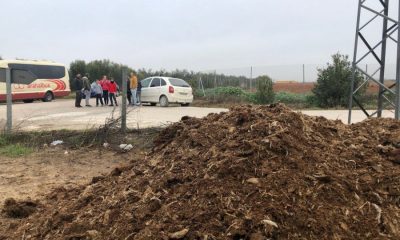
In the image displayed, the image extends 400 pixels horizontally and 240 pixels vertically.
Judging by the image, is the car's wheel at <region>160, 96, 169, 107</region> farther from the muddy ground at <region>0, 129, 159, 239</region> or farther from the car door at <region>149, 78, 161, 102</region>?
the muddy ground at <region>0, 129, 159, 239</region>

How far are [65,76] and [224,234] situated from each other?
102 feet

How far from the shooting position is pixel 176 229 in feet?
10.7

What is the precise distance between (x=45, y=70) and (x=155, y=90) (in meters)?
12.0

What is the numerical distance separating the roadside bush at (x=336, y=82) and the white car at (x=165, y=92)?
652 cm

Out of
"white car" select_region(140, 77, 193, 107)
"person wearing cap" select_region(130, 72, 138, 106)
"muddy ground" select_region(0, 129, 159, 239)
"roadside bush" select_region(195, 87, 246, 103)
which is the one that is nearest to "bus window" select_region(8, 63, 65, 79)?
"roadside bush" select_region(195, 87, 246, 103)

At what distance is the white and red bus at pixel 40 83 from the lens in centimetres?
2884

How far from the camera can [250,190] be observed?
3.46 metres

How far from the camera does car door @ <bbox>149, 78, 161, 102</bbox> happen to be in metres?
22.4

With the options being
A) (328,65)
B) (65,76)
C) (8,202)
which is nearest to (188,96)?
(328,65)

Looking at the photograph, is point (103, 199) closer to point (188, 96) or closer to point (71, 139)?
point (71, 139)

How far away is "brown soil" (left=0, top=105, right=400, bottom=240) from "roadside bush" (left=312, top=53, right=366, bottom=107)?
18620 mm

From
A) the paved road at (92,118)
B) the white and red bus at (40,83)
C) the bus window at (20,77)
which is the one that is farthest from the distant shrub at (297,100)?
the white and red bus at (40,83)

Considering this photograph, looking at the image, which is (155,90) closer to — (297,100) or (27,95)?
(297,100)

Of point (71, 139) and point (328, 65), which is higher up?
point (328, 65)
